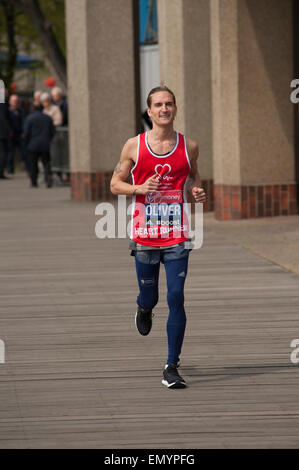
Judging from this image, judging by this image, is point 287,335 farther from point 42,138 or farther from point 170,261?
point 42,138

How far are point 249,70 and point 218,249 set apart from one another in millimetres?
3918

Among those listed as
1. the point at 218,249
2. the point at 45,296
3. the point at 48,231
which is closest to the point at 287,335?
the point at 45,296

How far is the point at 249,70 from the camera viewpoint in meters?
16.3

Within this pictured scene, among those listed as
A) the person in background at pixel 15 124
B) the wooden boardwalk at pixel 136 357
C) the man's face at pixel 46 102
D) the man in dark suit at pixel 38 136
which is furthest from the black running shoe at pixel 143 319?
the person in background at pixel 15 124

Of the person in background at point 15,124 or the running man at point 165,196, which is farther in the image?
the person in background at point 15,124

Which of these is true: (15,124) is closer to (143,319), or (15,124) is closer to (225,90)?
(225,90)

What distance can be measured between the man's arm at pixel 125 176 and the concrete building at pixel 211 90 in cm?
955

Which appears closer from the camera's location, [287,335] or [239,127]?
[287,335]

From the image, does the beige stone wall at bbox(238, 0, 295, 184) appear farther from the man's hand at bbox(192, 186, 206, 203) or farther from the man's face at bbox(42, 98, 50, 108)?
the man's face at bbox(42, 98, 50, 108)

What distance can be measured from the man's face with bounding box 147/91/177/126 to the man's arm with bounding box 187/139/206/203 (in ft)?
0.76

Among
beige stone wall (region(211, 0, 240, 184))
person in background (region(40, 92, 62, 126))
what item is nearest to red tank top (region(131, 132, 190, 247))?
beige stone wall (region(211, 0, 240, 184))

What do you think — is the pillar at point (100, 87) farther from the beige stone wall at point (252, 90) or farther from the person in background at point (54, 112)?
the person in background at point (54, 112)

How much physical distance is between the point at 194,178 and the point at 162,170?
31cm

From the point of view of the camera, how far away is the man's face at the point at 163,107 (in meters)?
6.74
